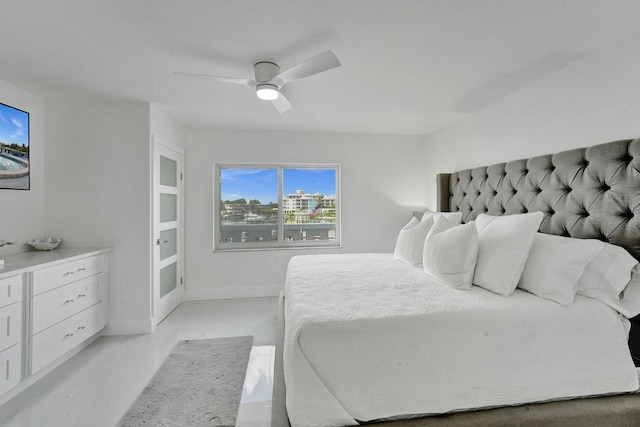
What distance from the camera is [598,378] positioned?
134 cm

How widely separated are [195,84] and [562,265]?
9.42 feet

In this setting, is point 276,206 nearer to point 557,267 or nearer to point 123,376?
point 123,376

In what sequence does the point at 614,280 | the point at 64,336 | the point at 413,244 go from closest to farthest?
the point at 614,280 → the point at 64,336 → the point at 413,244

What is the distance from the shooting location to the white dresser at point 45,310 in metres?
1.80

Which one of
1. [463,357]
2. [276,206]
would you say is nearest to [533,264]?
[463,357]

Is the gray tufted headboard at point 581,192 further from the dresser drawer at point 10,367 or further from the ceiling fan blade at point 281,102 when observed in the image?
the dresser drawer at point 10,367

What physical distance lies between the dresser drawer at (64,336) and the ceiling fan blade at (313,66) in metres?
2.50

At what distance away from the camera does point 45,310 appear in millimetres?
2055

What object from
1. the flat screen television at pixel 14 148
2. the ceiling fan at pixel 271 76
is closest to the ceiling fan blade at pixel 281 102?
the ceiling fan at pixel 271 76

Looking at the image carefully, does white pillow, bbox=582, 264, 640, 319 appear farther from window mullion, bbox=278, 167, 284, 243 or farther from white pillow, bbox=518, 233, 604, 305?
window mullion, bbox=278, 167, 284, 243

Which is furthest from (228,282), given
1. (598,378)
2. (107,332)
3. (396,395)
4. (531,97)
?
(531,97)

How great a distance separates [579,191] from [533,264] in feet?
2.18

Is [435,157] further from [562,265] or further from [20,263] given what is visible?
[20,263]

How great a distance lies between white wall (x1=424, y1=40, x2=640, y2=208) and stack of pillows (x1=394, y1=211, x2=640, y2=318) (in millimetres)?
766
